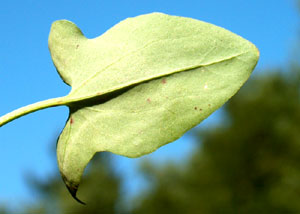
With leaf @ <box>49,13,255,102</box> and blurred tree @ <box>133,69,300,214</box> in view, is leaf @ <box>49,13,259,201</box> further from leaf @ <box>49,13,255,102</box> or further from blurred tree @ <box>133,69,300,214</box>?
blurred tree @ <box>133,69,300,214</box>

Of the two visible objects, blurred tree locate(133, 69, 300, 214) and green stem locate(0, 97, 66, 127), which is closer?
green stem locate(0, 97, 66, 127)

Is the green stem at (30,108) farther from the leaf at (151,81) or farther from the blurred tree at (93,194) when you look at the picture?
the blurred tree at (93,194)

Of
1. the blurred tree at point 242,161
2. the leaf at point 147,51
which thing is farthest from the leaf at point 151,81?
the blurred tree at point 242,161

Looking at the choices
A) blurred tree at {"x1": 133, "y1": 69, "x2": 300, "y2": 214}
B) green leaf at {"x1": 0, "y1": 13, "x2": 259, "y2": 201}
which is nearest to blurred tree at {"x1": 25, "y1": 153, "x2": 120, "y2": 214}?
blurred tree at {"x1": 133, "y1": 69, "x2": 300, "y2": 214}

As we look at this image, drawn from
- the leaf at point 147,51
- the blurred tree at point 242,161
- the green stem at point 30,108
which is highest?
the leaf at point 147,51

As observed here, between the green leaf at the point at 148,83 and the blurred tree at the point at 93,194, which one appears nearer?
the green leaf at the point at 148,83

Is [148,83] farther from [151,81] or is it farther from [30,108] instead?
[30,108]
